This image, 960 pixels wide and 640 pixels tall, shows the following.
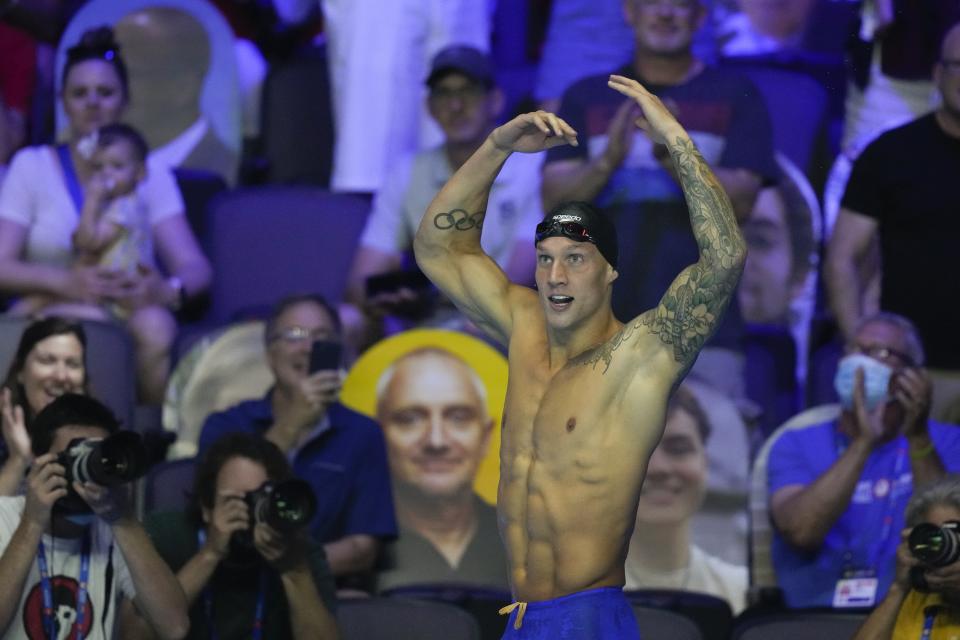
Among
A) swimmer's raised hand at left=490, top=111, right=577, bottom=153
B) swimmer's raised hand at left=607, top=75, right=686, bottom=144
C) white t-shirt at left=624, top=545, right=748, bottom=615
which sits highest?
swimmer's raised hand at left=607, top=75, right=686, bottom=144

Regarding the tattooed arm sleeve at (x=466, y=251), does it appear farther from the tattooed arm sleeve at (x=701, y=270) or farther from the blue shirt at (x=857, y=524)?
the blue shirt at (x=857, y=524)

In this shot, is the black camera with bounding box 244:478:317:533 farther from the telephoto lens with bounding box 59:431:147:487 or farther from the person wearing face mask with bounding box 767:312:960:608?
the person wearing face mask with bounding box 767:312:960:608

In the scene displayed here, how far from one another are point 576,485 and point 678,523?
1.87 meters

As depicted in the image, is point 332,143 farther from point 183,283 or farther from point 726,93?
point 726,93

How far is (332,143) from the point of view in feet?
27.7

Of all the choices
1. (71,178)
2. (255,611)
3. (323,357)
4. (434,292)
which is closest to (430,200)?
(434,292)

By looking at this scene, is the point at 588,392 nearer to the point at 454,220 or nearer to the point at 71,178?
the point at 454,220

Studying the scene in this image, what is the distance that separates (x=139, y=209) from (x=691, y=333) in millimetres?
3565

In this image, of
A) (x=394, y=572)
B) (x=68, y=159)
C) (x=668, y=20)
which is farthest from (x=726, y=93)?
(x=68, y=159)

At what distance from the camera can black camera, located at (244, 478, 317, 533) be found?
16.3ft

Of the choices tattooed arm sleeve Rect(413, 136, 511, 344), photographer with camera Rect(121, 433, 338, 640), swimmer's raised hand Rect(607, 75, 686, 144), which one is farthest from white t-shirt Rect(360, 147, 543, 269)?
swimmer's raised hand Rect(607, 75, 686, 144)

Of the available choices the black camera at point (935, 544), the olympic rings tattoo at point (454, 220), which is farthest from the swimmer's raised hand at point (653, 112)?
the black camera at point (935, 544)

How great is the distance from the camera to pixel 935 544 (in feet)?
15.3

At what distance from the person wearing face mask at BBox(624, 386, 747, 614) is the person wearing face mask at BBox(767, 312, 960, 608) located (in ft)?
Result: 0.76
